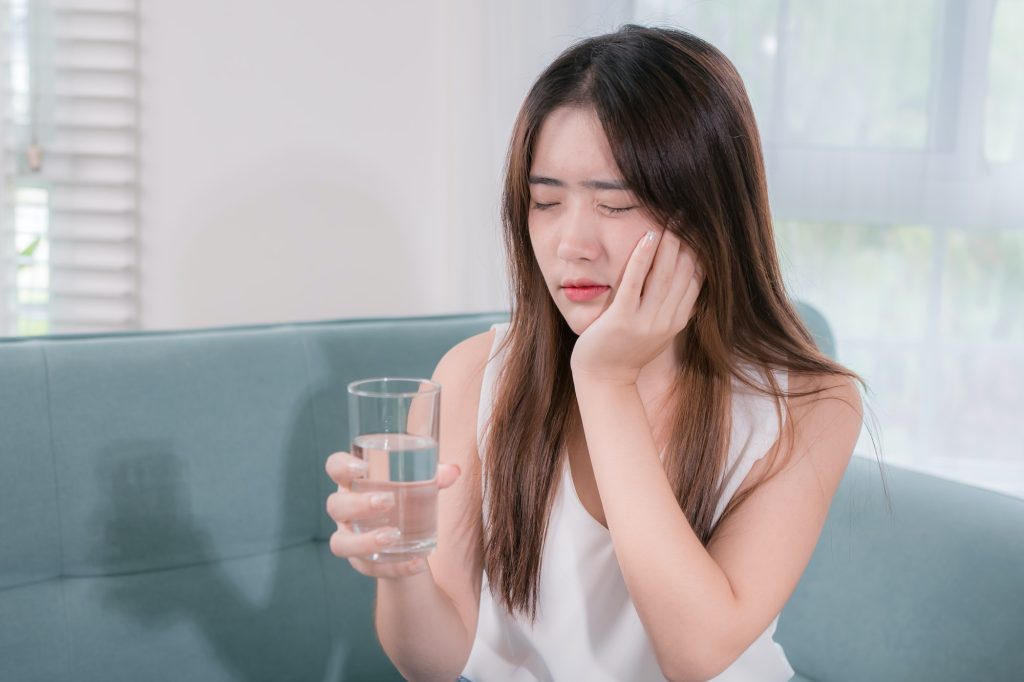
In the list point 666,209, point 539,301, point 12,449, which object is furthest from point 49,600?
point 666,209

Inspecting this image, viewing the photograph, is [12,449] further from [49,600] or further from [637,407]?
[637,407]

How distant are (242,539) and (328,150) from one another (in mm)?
1041

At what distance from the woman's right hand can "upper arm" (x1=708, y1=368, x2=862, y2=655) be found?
42cm

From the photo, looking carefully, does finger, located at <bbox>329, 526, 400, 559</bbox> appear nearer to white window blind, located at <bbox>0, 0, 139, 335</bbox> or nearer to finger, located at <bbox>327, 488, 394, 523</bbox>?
finger, located at <bbox>327, 488, 394, 523</bbox>

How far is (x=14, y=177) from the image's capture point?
220cm

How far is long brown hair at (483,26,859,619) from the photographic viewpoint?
3.89 ft

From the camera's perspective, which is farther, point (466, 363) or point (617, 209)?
point (466, 363)

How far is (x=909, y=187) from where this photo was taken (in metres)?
2.56

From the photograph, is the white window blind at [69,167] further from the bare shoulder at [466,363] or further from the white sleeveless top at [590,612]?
the white sleeveless top at [590,612]

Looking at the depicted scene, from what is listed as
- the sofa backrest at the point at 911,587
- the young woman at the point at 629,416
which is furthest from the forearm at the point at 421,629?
the sofa backrest at the point at 911,587

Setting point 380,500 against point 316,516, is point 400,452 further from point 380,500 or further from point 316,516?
point 316,516

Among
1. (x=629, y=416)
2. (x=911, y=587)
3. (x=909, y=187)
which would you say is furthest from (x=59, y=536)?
(x=909, y=187)

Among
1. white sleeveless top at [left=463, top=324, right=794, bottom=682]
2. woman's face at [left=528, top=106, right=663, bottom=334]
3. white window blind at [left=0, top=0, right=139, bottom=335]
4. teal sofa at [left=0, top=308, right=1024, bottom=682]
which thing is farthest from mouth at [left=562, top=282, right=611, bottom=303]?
white window blind at [left=0, top=0, right=139, bottom=335]

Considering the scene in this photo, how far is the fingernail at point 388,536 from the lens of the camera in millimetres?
898
